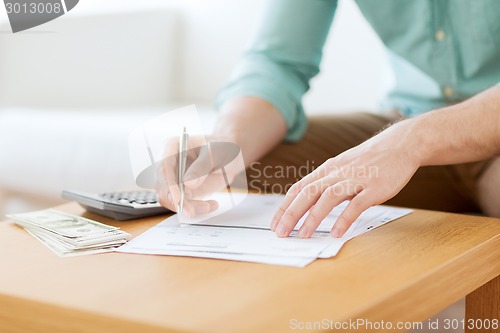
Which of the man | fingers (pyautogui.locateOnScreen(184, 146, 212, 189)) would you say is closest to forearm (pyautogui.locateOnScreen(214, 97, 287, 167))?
the man

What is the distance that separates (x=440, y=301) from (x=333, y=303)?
5.9 inches

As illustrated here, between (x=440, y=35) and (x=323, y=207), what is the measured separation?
64 cm

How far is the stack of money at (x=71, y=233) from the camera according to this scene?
0.78 metres

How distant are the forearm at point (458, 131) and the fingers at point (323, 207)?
5.7 inches

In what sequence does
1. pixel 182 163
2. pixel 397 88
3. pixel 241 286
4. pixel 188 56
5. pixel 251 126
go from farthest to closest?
pixel 188 56, pixel 397 88, pixel 251 126, pixel 182 163, pixel 241 286

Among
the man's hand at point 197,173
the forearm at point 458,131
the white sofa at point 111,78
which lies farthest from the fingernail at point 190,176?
the white sofa at point 111,78

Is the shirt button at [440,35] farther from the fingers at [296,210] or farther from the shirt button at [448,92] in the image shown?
the fingers at [296,210]

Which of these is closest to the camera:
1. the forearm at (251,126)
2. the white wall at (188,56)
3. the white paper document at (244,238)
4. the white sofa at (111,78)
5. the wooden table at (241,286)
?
the wooden table at (241,286)

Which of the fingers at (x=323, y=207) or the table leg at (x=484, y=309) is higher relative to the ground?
the fingers at (x=323, y=207)

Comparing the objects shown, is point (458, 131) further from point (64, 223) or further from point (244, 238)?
point (64, 223)

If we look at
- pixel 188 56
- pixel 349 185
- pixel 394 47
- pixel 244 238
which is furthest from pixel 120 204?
pixel 188 56

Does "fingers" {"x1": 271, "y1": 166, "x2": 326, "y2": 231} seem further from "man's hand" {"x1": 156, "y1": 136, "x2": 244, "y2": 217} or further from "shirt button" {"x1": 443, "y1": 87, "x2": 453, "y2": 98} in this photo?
"shirt button" {"x1": 443, "y1": 87, "x2": 453, "y2": 98}

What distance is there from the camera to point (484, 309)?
0.88 m

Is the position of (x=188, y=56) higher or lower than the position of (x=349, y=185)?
lower
